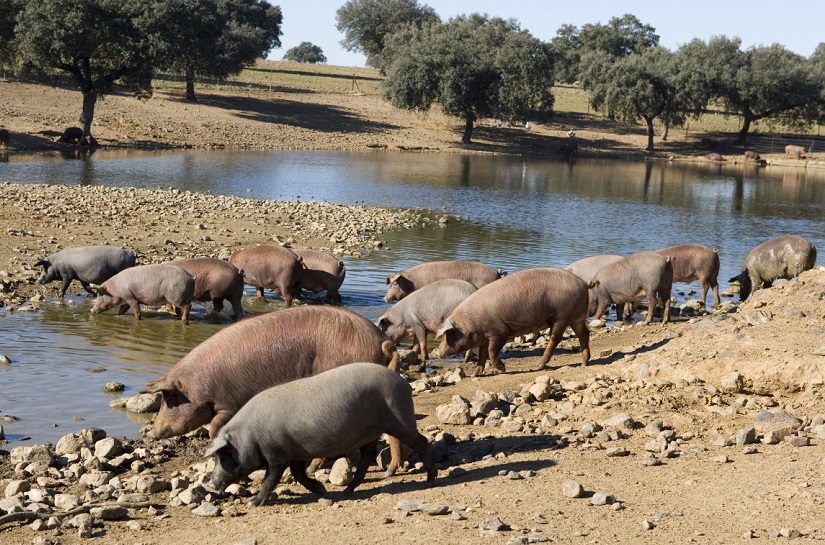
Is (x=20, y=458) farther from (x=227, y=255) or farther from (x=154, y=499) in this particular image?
(x=227, y=255)

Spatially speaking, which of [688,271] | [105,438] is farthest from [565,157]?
[105,438]

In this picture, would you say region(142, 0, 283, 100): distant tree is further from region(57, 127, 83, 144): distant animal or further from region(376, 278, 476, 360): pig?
region(376, 278, 476, 360): pig

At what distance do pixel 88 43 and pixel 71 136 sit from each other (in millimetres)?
4849

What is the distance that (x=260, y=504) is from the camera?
7.35m

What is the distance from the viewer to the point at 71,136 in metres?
47.6

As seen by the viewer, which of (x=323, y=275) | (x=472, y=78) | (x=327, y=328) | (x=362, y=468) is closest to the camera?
(x=362, y=468)

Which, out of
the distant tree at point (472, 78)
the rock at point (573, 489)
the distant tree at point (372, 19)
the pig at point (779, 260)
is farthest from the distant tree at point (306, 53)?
the rock at point (573, 489)

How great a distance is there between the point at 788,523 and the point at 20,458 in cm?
650

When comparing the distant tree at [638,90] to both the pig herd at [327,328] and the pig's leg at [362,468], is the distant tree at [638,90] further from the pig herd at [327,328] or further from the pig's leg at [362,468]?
the pig's leg at [362,468]

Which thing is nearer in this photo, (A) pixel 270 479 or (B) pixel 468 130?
(A) pixel 270 479

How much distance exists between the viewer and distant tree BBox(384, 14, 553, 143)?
64438 mm

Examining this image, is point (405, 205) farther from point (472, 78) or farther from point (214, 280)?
point (472, 78)

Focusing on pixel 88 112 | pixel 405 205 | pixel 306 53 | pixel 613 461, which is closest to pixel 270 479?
pixel 613 461

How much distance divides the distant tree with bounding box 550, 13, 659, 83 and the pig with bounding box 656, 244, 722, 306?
78119mm
